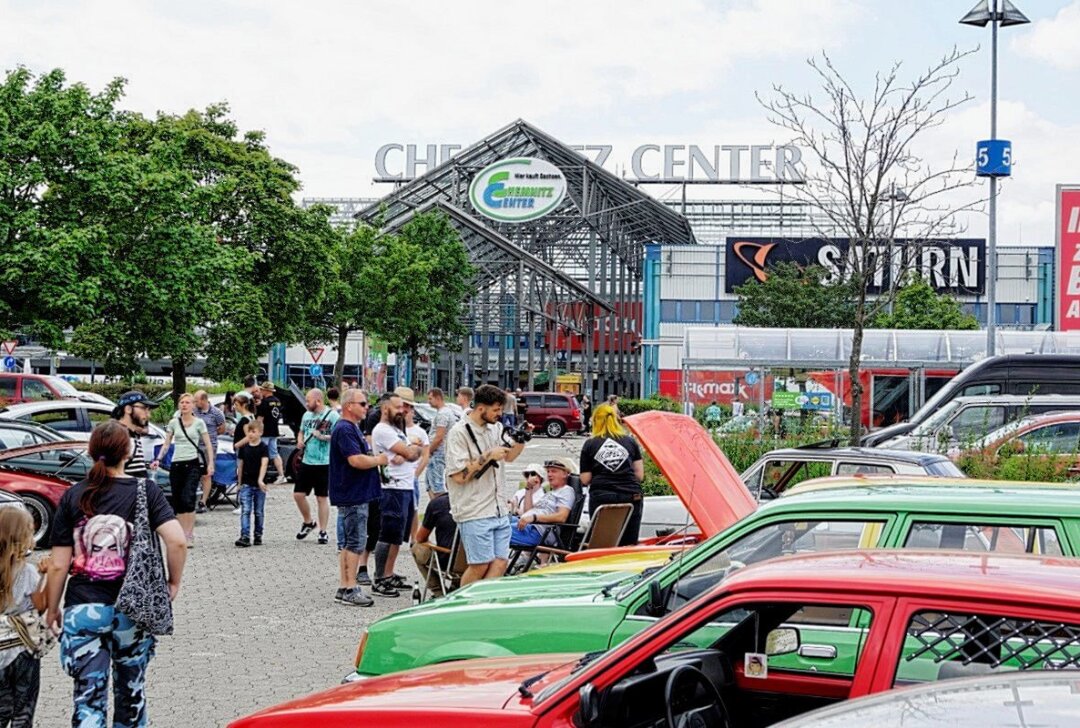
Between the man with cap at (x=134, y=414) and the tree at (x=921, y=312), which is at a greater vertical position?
the tree at (x=921, y=312)

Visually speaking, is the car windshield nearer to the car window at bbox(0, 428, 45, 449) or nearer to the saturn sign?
the car window at bbox(0, 428, 45, 449)

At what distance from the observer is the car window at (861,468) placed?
10.5 metres

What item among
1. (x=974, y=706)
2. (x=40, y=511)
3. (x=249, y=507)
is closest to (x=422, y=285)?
(x=249, y=507)

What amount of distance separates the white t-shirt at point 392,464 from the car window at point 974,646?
821cm

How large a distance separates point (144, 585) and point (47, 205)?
26285mm

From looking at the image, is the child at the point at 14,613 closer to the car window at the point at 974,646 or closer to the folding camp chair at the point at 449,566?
the car window at the point at 974,646

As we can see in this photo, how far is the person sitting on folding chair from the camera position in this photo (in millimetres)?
11172

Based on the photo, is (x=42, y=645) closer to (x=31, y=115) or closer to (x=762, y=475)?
(x=762, y=475)

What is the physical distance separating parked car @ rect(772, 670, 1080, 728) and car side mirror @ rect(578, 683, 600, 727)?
2.78 ft

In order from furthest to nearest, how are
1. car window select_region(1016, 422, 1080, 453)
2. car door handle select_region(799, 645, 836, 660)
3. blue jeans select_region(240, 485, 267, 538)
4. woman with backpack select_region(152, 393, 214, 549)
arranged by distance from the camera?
car window select_region(1016, 422, 1080, 453), blue jeans select_region(240, 485, 267, 538), woman with backpack select_region(152, 393, 214, 549), car door handle select_region(799, 645, 836, 660)

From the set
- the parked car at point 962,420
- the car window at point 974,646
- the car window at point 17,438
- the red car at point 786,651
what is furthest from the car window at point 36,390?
the car window at point 974,646

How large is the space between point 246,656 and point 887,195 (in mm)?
14124

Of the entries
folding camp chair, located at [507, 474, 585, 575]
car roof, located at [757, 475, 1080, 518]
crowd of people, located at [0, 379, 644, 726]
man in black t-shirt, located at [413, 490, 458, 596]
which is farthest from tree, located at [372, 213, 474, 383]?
car roof, located at [757, 475, 1080, 518]

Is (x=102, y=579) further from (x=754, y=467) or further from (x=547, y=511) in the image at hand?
(x=754, y=467)
